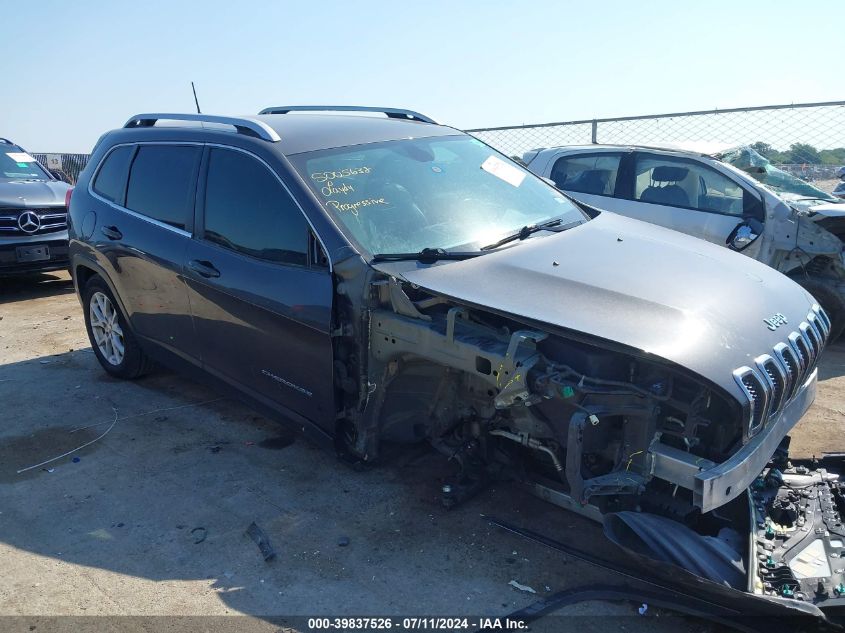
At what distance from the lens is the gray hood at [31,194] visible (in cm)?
884

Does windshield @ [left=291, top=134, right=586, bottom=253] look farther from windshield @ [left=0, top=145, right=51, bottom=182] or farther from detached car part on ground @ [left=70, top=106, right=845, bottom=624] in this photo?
windshield @ [left=0, top=145, right=51, bottom=182]

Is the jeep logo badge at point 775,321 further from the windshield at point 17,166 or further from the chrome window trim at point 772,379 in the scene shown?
the windshield at point 17,166

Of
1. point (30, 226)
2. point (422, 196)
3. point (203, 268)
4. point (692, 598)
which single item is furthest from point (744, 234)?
point (30, 226)

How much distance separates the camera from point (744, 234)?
21.0 ft

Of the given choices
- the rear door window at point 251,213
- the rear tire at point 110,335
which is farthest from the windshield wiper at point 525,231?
the rear tire at point 110,335

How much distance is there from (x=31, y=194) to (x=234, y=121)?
6198mm

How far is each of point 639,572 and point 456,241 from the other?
1.83 metres

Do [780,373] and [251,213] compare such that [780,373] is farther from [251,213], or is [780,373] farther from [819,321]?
[251,213]

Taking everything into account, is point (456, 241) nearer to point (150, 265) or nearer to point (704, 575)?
point (704, 575)

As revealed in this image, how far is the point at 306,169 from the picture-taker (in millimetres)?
3889

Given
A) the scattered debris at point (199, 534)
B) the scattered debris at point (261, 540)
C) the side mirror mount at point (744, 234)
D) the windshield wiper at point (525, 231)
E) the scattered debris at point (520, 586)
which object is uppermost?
the windshield wiper at point (525, 231)

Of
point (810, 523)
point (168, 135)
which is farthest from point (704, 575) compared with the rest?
point (168, 135)

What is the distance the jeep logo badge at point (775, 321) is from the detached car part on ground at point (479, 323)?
→ 1cm

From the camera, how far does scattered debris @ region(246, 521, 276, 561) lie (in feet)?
11.1
